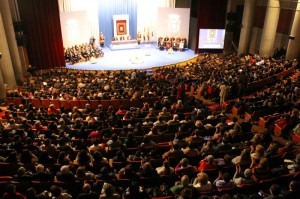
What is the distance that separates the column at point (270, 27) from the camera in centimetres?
1778

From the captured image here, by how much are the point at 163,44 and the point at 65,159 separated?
19614 millimetres

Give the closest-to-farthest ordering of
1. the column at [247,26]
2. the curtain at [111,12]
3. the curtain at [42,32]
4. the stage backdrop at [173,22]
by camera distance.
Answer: the curtain at [42,32] < the column at [247,26] < the stage backdrop at [173,22] < the curtain at [111,12]

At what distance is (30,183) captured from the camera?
535cm

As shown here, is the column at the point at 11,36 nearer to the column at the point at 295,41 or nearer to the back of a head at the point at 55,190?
the back of a head at the point at 55,190

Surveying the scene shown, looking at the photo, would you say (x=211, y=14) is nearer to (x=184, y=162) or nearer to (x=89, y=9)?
(x=89, y=9)

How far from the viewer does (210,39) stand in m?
23.2

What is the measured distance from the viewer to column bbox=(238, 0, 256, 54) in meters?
20.0

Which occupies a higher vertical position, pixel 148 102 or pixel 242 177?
pixel 242 177

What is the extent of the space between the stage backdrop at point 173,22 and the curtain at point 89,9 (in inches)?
219

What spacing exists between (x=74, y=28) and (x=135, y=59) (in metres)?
5.44

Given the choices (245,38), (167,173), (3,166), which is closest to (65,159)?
(3,166)

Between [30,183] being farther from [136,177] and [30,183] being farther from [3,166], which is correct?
[136,177]

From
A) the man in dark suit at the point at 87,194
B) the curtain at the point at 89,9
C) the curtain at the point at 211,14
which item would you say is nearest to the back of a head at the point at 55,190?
the man in dark suit at the point at 87,194

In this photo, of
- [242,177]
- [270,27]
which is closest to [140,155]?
[242,177]
